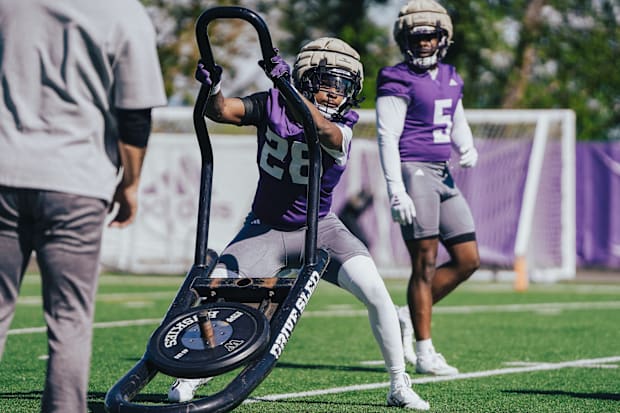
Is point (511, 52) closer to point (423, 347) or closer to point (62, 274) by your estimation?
point (423, 347)

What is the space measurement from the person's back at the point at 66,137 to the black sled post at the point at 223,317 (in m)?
0.66

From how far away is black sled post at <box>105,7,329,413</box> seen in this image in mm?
4004

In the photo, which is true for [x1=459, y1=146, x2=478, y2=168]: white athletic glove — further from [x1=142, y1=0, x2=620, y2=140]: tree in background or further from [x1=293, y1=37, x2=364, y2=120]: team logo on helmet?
[x1=142, y1=0, x2=620, y2=140]: tree in background

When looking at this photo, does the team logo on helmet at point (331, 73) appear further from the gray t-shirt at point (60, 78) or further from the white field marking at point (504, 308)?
the white field marking at point (504, 308)

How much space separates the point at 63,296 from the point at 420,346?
11.0 feet

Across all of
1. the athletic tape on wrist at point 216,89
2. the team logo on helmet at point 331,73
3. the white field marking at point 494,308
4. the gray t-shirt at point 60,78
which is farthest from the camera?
the white field marking at point 494,308

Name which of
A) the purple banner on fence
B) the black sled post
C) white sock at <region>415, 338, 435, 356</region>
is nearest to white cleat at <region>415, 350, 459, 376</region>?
white sock at <region>415, 338, 435, 356</region>

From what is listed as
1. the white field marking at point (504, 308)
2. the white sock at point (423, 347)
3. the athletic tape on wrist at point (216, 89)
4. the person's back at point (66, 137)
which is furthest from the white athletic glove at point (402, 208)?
the white field marking at point (504, 308)

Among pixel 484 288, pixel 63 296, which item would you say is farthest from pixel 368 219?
pixel 63 296

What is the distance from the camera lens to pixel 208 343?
4.11 meters

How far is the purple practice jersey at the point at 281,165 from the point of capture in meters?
4.89

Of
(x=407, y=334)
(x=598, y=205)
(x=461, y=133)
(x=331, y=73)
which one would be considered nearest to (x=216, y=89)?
(x=331, y=73)

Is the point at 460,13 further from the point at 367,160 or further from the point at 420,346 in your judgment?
the point at 420,346

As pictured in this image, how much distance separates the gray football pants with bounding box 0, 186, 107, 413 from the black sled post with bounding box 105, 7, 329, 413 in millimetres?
617
